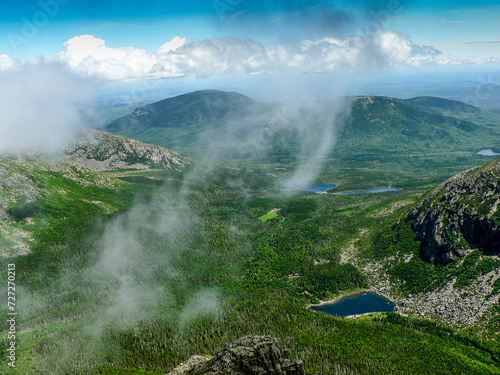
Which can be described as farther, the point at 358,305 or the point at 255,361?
the point at 358,305

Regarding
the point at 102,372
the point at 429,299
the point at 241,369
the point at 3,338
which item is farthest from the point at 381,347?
the point at 3,338

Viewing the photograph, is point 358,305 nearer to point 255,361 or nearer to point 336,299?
point 336,299

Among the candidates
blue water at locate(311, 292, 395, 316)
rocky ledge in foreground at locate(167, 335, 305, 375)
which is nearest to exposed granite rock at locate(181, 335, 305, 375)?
rocky ledge in foreground at locate(167, 335, 305, 375)

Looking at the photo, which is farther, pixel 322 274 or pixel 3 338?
pixel 322 274

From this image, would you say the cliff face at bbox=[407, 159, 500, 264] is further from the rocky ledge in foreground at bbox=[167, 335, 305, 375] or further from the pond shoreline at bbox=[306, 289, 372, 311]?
the rocky ledge in foreground at bbox=[167, 335, 305, 375]

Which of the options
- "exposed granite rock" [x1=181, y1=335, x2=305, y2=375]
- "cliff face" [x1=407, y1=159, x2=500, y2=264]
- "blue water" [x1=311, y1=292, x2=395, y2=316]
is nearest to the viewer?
"exposed granite rock" [x1=181, y1=335, x2=305, y2=375]

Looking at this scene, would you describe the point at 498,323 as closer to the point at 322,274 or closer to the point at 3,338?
the point at 322,274

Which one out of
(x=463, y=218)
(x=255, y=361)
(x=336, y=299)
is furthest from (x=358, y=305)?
(x=255, y=361)
